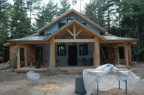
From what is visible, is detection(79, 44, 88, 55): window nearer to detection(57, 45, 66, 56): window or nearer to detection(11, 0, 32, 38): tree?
detection(57, 45, 66, 56): window

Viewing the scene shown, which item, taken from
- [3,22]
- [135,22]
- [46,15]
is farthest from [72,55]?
[46,15]

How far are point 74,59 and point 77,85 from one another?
12984mm

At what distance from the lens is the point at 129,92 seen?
10.6 meters

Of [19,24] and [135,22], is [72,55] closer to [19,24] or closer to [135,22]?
[135,22]

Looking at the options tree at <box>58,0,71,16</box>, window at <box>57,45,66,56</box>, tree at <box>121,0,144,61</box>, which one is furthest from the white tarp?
tree at <box>58,0,71,16</box>

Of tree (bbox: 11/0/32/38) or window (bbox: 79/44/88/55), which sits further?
tree (bbox: 11/0/32/38)

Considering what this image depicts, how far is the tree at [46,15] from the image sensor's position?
4675 cm

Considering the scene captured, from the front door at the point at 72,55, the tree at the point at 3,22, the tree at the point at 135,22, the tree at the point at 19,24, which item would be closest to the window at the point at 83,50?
the front door at the point at 72,55

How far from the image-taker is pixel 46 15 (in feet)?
155

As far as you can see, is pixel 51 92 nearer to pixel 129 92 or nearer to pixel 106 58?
pixel 129 92

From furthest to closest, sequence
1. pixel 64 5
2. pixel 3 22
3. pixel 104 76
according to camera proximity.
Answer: pixel 64 5, pixel 3 22, pixel 104 76

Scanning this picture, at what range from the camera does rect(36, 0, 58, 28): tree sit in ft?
153

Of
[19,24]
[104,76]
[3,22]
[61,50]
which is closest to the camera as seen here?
[104,76]

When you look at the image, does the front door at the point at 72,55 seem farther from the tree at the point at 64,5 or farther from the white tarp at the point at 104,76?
the tree at the point at 64,5
